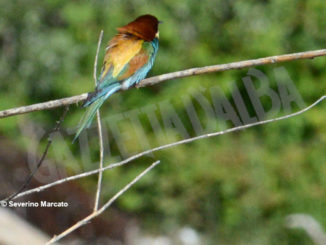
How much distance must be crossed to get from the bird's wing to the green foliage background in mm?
1946

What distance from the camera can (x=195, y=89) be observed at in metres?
3.87

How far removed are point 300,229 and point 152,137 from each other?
0.92m

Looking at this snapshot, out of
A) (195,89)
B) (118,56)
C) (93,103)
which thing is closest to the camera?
(93,103)

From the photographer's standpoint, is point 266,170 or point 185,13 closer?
point 266,170

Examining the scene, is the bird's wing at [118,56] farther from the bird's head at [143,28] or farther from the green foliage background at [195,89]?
the green foliage background at [195,89]

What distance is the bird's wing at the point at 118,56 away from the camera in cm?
153

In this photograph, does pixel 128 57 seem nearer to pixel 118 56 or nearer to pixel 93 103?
pixel 118 56

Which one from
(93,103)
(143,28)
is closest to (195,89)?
(143,28)

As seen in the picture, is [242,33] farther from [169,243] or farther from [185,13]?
[169,243]

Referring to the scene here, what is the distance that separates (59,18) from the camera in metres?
4.42

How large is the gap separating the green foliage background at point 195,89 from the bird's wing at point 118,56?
1.95 meters

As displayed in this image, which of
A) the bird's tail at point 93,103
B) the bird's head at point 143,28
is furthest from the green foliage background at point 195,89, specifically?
the bird's tail at point 93,103

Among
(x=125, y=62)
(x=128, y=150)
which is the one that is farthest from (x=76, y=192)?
(x=125, y=62)

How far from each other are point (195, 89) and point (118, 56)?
2.32 m
